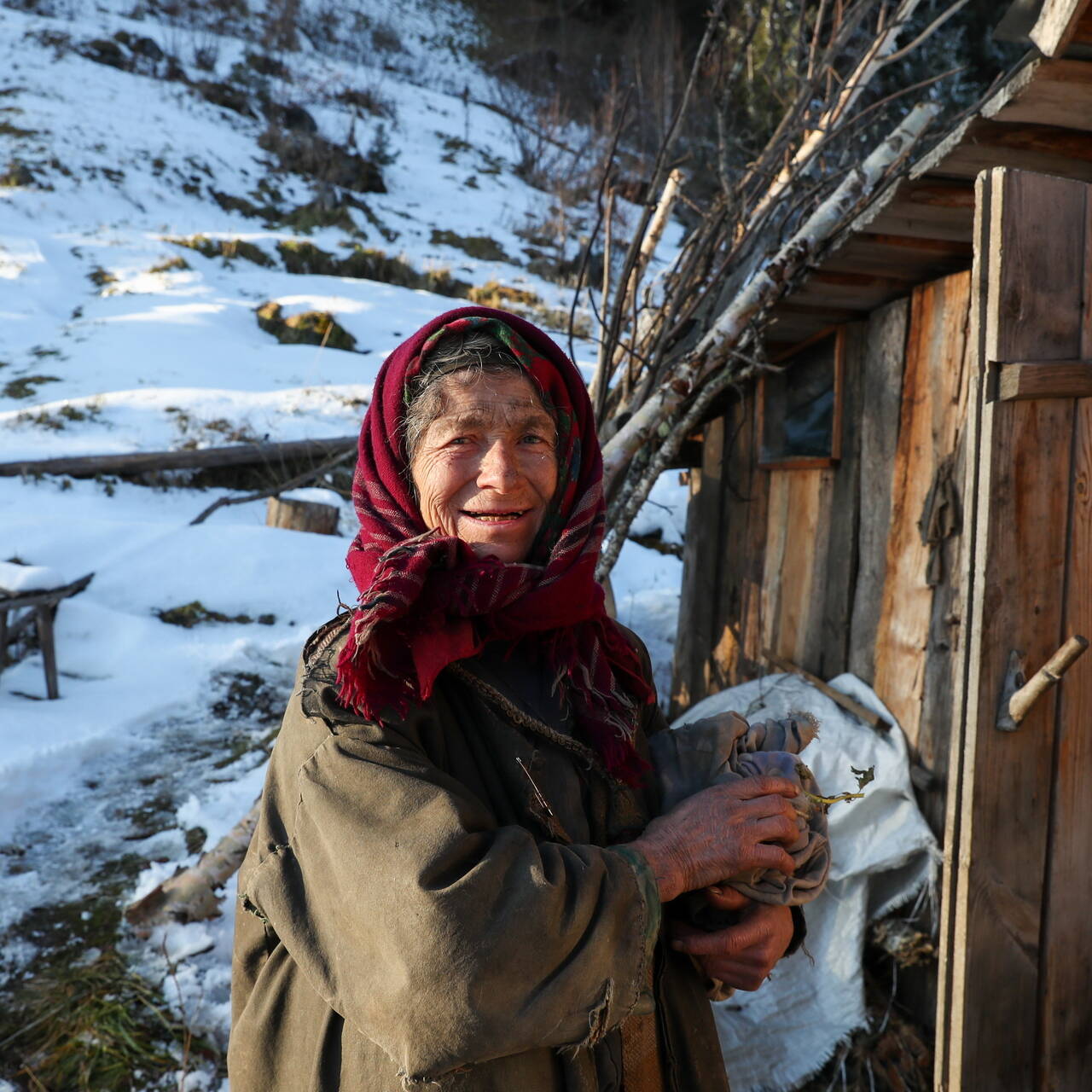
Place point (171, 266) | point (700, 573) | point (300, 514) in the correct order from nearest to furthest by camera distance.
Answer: point (700, 573) → point (300, 514) → point (171, 266)

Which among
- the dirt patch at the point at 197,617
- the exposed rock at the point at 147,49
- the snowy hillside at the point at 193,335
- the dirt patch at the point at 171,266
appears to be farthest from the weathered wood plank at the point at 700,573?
the exposed rock at the point at 147,49

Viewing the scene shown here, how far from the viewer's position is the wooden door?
1.92 metres

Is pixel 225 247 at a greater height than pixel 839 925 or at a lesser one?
greater

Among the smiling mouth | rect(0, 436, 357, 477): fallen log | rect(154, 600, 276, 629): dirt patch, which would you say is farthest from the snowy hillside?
the smiling mouth

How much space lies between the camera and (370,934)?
917 millimetres

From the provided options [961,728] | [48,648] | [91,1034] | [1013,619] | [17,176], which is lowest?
[91,1034]

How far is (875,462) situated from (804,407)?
653mm

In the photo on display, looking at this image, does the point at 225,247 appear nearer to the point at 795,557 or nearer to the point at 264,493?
the point at 264,493

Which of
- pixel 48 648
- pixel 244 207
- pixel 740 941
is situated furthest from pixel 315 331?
pixel 740 941

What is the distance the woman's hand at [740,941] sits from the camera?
3.92 feet

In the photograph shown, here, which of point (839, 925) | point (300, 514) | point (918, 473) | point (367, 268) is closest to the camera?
point (839, 925)

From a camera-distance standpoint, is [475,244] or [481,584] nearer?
[481,584]

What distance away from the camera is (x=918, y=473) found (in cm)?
298

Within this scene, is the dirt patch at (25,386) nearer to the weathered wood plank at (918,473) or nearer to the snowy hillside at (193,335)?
the snowy hillside at (193,335)
